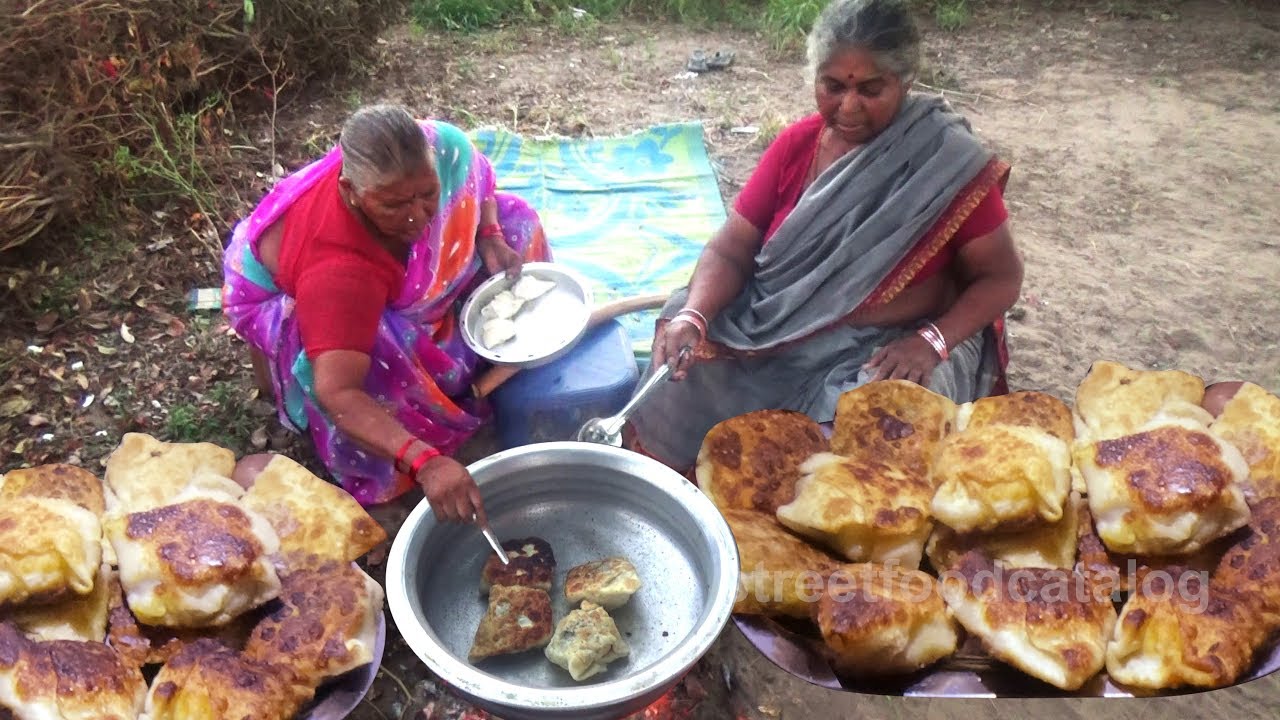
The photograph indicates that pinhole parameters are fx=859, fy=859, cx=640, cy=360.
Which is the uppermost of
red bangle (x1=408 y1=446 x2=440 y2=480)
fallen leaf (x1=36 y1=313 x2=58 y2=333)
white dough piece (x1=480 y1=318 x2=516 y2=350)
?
red bangle (x1=408 y1=446 x2=440 y2=480)

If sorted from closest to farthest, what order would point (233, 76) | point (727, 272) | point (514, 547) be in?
1. point (514, 547)
2. point (727, 272)
3. point (233, 76)

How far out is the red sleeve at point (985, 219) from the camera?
2.48 meters

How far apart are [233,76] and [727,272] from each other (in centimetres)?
403

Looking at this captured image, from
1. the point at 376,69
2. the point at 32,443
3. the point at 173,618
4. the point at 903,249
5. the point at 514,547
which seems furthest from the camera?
the point at 376,69

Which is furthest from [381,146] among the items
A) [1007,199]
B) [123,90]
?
[1007,199]

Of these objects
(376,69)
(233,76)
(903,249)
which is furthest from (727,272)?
(376,69)

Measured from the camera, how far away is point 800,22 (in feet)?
23.6

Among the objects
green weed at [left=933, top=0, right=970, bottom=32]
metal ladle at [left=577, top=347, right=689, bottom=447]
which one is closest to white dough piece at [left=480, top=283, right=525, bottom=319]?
metal ladle at [left=577, top=347, right=689, bottom=447]

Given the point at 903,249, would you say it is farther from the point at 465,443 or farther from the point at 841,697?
the point at 465,443

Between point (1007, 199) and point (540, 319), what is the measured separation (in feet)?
11.3

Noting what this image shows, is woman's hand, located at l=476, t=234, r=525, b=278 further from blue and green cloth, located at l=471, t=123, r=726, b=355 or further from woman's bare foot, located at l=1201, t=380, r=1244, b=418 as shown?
woman's bare foot, located at l=1201, t=380, r=1244, b=418

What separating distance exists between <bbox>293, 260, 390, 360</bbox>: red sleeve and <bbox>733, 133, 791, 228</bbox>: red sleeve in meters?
1.21

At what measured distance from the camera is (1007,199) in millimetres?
5238

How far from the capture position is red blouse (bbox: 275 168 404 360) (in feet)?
8.07
